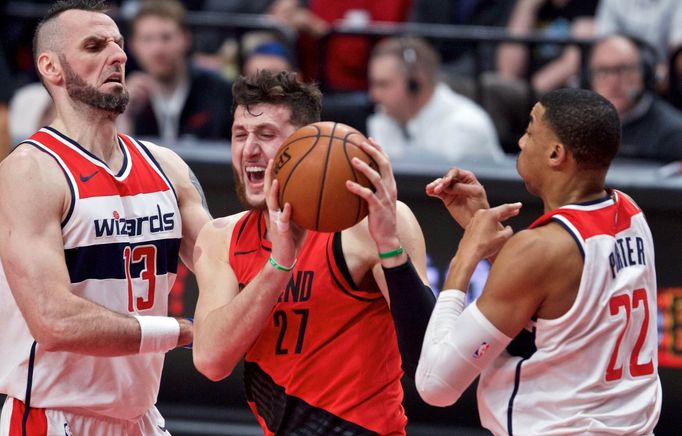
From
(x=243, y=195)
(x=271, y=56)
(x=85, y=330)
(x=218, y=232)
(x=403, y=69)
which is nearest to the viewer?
(x=85, y=330)

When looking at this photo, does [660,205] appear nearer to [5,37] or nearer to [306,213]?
[306,213]

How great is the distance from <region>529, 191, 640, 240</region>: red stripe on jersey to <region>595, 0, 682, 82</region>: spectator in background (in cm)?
461

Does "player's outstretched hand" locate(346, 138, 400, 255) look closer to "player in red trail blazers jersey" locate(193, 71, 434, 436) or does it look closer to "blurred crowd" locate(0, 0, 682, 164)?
"player in red trail blazers jersey" locate(193, 71, 434, 436)

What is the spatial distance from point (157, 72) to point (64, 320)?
4.45 meters

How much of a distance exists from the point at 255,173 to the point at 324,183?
0.50 meters

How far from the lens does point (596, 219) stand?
3.89 m

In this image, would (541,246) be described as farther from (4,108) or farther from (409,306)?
(4,108)

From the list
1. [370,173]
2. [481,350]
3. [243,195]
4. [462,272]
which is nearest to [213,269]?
[243,195]

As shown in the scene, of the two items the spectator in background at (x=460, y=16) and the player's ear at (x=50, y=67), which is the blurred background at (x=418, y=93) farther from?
the player's ear at (x=50, y=67)

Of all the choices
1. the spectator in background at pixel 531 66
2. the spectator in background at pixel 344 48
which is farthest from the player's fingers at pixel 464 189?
the spectator in background at pixel 344 48

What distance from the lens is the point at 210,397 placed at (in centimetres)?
743

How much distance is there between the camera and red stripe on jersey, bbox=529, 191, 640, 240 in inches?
151

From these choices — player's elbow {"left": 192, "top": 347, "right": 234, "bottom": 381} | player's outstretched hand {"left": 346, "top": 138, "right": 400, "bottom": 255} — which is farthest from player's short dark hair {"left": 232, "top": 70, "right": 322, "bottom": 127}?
player's elbow {"left": 192, "top": 347, "right": 234, "bottom": 381}

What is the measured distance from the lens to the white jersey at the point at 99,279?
444 centimetres
